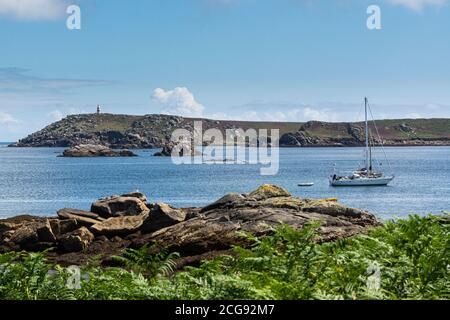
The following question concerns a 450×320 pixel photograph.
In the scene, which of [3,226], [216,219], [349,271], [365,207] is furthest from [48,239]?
[365,207]

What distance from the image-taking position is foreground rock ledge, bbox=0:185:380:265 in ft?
99.8

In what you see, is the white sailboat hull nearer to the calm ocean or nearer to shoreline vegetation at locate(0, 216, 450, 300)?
the calm ocean

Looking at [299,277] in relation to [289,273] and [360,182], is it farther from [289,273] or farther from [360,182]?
[360,182]

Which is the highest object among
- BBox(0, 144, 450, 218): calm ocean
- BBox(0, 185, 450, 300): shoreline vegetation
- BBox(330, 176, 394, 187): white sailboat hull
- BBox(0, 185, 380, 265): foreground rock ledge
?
BBox(0, 185, 450, 300): shoreline vegetation

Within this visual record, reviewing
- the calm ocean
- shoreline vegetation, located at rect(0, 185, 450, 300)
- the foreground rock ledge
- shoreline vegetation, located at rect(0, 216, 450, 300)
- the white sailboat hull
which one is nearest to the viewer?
shoreline vegetation, located at rect(0, 216, 450, 300)

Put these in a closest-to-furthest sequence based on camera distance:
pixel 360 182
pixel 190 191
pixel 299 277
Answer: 1. pixel 299 277
2. pixel 190 191
3. pixel 360 182

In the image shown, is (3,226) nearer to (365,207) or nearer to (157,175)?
(365,207)

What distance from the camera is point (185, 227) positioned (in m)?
32.0

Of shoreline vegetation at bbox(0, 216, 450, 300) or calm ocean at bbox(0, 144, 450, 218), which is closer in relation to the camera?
shoreline vegetation at bbox(0, 216, 450, 300)

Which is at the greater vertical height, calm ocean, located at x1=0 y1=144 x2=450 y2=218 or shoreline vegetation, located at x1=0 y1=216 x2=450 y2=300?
shoreline vegetation, located at x1=0 y1=216 x2=450 y2=300

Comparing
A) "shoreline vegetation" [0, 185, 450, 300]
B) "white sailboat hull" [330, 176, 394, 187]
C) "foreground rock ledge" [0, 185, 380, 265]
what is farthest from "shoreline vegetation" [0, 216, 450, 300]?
"white sailboat hull" [330, 176, 394, 187]

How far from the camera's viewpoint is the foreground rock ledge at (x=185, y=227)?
3041cm

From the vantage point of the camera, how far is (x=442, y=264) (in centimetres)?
999

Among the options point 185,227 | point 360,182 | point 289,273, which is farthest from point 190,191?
point 289,273
